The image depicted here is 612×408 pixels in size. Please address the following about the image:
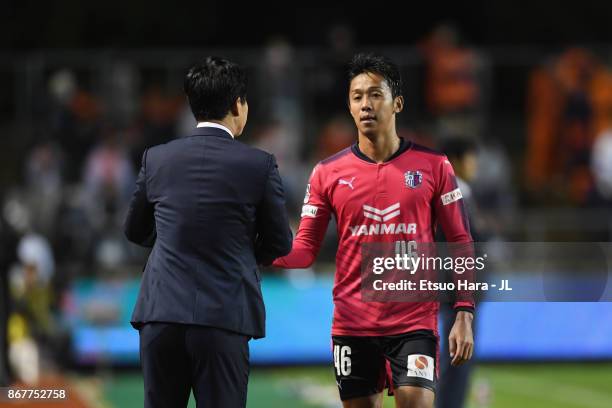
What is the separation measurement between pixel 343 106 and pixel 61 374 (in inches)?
265

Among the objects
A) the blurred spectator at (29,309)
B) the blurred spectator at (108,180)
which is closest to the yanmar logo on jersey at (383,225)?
the blurred spectator at (29,309)

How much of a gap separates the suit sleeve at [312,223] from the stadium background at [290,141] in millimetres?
5910

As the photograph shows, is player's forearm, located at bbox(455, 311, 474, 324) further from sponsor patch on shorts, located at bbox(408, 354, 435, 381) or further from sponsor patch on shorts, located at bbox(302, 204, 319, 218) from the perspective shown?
sponsor patch on shorts, located at bbox(302, 204, 319, 218)

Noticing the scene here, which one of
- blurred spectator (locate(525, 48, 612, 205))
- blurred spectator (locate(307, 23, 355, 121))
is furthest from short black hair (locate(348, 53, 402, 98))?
blurred spectator (locate(525, 48, 612, 205))

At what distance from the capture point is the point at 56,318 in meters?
14.3

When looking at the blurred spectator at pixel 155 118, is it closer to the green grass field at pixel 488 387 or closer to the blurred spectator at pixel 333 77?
the blurred spectator at pixel 333 77

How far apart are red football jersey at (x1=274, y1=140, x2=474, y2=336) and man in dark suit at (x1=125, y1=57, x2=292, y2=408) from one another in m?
0.79

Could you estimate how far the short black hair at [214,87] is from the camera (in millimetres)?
5734

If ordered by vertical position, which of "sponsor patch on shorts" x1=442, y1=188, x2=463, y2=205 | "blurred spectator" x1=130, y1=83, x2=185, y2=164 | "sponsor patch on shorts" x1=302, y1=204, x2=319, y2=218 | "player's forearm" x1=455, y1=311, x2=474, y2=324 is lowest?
"player's forearm" x1=455, y1=311, x2=474, y2=324

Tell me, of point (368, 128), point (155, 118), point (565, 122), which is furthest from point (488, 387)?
point (368, 128)

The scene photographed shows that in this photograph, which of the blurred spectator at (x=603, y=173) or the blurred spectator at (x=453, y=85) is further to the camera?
the blurred spectator at (x=453, y=85)

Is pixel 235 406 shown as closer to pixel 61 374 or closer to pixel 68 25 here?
pixel 61 374

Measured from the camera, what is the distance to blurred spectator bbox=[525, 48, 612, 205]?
19031 millimetres

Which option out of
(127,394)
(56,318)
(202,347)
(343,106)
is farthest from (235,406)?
(343,106)
